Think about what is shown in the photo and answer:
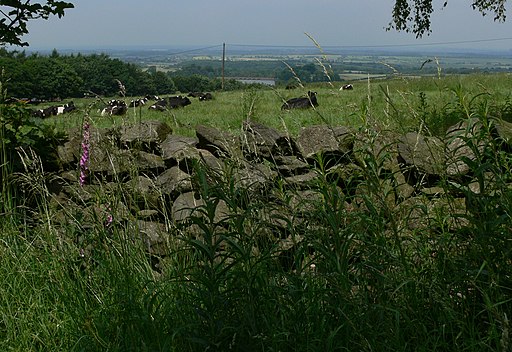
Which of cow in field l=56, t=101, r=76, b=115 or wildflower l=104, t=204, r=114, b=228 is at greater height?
wildflower l=104, t=204, r=114, b=228

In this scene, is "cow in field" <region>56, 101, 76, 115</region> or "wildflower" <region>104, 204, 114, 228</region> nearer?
"wildflower" <region>104, 204, 114, 228</region>

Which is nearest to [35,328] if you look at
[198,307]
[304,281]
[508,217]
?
[198,307]

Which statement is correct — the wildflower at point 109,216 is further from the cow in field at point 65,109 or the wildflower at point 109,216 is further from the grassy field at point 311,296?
the cow in field at point 65,109

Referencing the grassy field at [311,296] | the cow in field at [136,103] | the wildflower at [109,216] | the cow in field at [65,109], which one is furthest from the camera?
the cow in field at [65,109]

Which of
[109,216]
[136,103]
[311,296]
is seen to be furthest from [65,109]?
[311,296]

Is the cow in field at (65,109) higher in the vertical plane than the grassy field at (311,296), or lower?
lower

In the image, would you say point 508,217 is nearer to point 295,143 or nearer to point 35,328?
point 35,328

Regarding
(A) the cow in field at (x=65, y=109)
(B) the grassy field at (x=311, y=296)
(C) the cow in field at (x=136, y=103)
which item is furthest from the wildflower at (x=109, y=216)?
(A) the cow in field at (x=65, y=109)

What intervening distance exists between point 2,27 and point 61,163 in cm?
159

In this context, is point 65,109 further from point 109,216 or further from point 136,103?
point 109,216

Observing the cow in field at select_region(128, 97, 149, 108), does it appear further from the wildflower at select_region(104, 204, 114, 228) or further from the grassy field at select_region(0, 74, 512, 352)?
the grassy field at select_region(0, 74, 512, 352)

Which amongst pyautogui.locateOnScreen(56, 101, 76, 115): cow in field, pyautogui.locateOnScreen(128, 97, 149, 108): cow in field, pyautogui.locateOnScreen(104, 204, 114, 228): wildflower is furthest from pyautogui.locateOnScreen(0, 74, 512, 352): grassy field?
pyautogui.locateOnScreen(56, 101, 76, 115): cow in field

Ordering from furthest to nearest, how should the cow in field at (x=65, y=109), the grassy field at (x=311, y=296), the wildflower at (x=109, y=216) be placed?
1. the cow in field at (x=65, y=109)
2. the wildflower at (x=109, y=216)
3. the grassy field at (x=311, y=296)

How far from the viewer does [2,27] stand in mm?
5969
